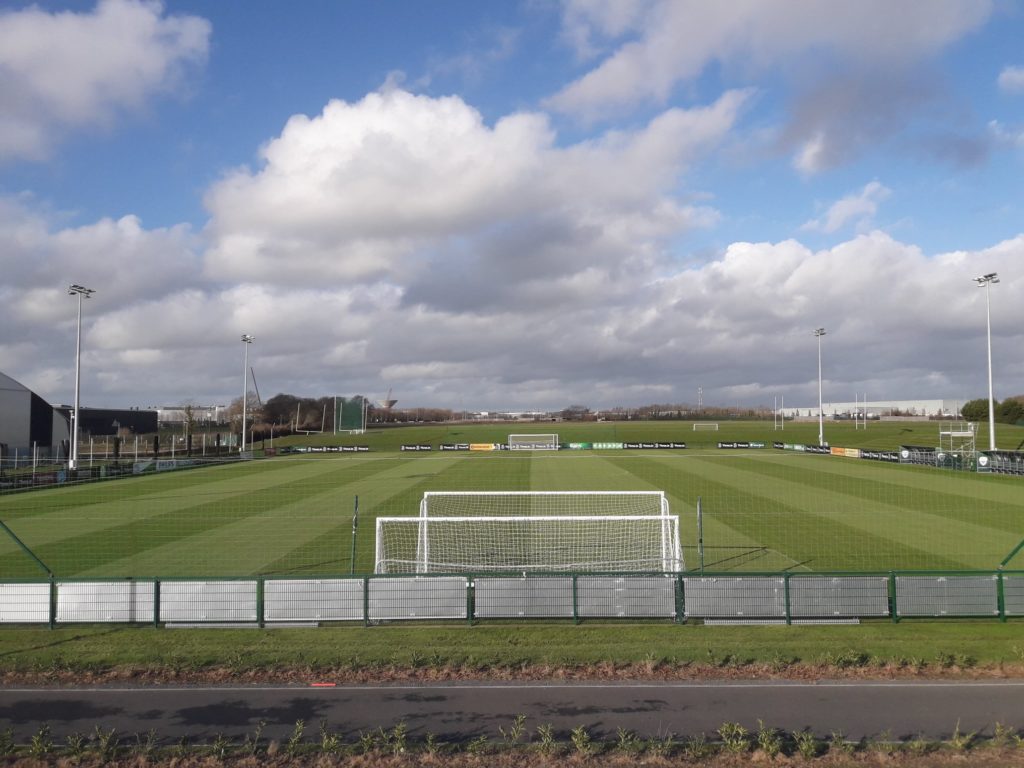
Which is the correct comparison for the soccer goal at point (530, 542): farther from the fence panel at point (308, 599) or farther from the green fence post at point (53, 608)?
the green fence post at point (53, 608)

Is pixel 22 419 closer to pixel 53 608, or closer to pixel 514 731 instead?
pixel 53 608

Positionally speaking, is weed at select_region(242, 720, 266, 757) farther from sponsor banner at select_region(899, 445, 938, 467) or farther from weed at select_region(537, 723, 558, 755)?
sponsor banner at select_region(899, 445, 938, 467)

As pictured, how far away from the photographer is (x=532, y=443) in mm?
91312

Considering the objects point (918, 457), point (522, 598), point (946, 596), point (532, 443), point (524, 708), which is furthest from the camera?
point (532, 443)

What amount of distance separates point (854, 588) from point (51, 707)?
43.2 feet

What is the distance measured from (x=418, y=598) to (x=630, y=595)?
400cm

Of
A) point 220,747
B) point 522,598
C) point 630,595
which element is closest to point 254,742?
point 220,747

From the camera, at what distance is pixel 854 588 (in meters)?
13.9

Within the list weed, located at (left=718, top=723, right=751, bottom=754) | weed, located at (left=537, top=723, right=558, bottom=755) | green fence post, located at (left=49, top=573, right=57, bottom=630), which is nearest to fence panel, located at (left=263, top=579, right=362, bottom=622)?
green fence post, located at (left=49, top=573, right=57, bottom=630)

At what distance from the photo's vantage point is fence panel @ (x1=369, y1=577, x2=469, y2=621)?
14.2 m

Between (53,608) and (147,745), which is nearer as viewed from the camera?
(147,745)

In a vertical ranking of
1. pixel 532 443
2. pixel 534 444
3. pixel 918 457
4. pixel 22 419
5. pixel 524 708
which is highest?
pixel 22 419

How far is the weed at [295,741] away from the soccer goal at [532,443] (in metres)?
79.3

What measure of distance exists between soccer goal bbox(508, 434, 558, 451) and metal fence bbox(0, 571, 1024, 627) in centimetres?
7424
